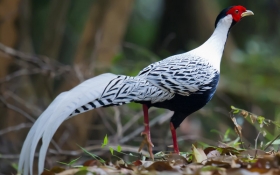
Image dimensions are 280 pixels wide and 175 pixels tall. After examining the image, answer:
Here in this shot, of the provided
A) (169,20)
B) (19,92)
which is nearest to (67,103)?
(19,92)

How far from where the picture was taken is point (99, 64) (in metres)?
8.41

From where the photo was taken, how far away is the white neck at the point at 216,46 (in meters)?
4.58

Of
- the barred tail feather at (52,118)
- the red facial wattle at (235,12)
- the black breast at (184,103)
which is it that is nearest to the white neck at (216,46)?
the red facial wattle at (235,12)

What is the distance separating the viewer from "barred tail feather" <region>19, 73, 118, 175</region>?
9.90 feet

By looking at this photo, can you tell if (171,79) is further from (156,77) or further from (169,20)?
(169,20)

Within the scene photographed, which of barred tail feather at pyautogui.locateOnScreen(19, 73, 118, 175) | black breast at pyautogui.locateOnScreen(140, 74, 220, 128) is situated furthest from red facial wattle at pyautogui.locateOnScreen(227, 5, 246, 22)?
barred tail feather at pyautogui.locateOnScreen(19, 73, 118, 175)

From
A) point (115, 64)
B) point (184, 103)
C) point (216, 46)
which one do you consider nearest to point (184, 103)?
point (184, 103)

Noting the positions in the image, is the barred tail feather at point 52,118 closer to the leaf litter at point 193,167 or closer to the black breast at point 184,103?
the leaf litter at point 193,167

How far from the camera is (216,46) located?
469 cm

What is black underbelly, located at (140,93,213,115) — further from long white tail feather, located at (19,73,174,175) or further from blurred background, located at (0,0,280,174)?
blurred background, located at (0,0,280,174)

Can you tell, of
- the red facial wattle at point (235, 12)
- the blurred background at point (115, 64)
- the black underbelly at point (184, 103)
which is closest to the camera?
the black underbelly at point (184, 103)

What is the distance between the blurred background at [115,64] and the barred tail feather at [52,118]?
1815 mm

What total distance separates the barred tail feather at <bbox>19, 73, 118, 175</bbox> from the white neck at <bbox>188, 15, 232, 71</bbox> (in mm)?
1269

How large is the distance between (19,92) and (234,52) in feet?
13.9
